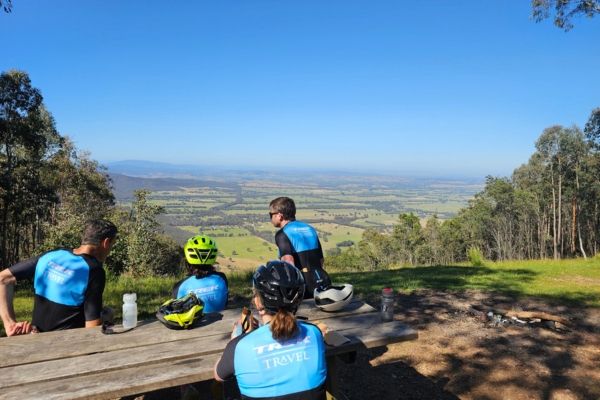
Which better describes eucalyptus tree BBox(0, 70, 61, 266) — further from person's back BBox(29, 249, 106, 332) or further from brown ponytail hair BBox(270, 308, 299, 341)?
brown ponytail hair BBox(270, 308, 299, 341)

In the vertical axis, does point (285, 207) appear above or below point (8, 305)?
above

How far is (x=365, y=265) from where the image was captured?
61.9m

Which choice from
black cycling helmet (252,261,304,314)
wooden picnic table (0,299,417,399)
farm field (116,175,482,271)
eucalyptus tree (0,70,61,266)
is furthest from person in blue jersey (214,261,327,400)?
farm field (116,175,482,271)

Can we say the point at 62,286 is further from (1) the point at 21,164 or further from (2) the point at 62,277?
(1) the point at 21,164

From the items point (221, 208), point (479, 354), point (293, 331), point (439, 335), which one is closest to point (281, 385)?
point (293, 331)

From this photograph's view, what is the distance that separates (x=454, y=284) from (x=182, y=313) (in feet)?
26.1

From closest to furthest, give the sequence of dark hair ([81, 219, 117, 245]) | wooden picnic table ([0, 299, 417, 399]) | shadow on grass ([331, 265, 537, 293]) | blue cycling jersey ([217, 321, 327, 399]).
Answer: blue cycling jersey ([217, 321, 327, 399]) → wooden picnic table ([0, 299, 417, 399]) → dark hair ([81, 219, 117, 245]) → shadow on grass ([331, 265, 537, 293])

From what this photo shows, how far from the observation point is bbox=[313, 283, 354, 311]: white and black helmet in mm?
4301

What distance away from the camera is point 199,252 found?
14.2ft

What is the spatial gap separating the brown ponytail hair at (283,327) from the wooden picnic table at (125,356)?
0.82 meters

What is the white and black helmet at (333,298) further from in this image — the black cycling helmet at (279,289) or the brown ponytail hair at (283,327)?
the brown ponytail hair at (283,327)

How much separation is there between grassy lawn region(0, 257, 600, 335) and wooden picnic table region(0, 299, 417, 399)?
4674 millimetres

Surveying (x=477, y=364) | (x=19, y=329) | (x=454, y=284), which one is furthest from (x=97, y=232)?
(x=454, y=284)

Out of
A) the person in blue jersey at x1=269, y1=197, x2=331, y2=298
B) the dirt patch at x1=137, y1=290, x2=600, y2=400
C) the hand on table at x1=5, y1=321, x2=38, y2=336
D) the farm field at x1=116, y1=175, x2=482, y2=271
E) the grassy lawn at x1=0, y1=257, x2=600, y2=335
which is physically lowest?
the farm field at x1=116, y1=175, x2=482, y2=271
